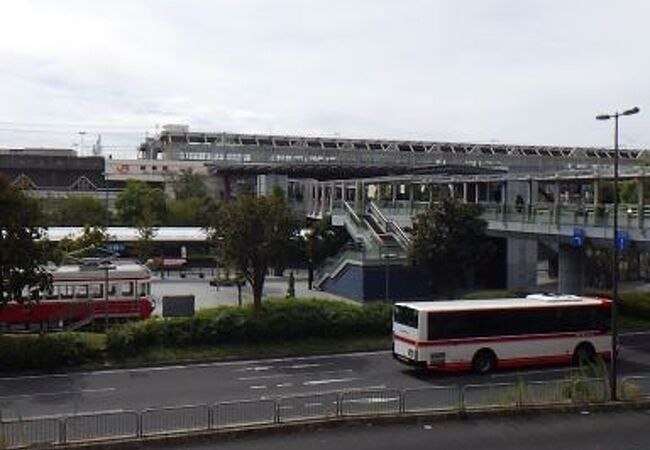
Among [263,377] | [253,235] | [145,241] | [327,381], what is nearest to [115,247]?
[145,241]

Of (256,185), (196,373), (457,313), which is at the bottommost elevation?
(196,373)

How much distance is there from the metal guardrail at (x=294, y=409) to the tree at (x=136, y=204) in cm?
5711

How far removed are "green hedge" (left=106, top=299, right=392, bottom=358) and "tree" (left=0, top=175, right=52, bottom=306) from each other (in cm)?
319

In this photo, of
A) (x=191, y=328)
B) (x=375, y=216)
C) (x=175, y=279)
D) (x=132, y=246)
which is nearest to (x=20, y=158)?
(x=132, y=246)

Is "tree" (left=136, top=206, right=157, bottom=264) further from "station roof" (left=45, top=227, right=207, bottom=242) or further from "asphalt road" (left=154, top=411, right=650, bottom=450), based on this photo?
"asphalt road" (left=154, top=411, right=650, bottom=450)

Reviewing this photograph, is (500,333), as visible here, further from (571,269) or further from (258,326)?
Answer: (571,269)

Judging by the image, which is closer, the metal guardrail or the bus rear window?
the metal guardrail

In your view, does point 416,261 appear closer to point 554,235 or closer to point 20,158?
point 554,235

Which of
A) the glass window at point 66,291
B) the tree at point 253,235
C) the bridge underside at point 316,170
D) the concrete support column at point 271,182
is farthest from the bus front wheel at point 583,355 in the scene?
the bridge underside at point 316,170

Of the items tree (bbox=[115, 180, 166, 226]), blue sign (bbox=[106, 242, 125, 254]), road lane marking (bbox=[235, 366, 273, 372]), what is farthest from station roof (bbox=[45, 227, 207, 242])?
road lane marking (bbox=[235, 366, 273, 372])

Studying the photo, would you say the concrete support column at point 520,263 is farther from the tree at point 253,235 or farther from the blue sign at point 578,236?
the tree at point 253,235

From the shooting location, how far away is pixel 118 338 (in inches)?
1062

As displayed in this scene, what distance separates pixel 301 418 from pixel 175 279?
3892 cm

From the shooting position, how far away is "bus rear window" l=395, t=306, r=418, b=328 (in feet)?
80.3
